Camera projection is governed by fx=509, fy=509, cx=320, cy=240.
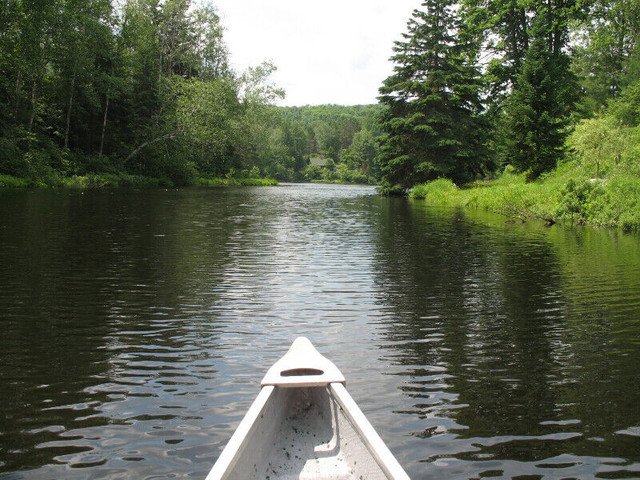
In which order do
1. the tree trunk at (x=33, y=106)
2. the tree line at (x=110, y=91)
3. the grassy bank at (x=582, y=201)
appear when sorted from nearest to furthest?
the grassy bank at (x=582, y=201) → the tree line at (x=110, y=91) → the tree trunk at (x=33, y=106)

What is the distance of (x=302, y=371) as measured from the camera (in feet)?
14.1

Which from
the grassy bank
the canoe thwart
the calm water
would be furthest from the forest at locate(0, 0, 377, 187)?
the canoe thwart

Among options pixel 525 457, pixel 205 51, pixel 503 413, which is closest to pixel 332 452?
pixel 525 457

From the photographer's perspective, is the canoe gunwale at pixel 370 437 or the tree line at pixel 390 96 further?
the tree line at pixel 390 96

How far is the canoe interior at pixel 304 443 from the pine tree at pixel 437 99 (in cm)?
4171

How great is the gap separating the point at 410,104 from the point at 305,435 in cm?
4559

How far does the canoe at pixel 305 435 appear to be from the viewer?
10.3 ft

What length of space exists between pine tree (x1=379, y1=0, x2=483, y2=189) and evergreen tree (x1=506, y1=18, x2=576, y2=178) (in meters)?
7.56

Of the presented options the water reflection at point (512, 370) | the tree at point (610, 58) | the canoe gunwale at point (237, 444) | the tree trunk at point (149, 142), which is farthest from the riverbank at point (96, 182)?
the tree at point (610, 58)

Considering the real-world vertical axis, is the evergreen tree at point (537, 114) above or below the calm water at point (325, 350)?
above

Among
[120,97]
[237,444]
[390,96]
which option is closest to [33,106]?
[120,97]

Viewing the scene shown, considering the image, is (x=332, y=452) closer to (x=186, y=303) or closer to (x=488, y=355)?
(x=488, y=355)

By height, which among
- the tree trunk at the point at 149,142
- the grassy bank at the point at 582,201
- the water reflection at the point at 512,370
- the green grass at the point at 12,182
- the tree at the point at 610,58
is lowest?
the water reflection at the point at 512,370

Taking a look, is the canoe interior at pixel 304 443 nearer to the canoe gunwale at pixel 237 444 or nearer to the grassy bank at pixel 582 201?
the canoe gunwale at pixel 237 444
